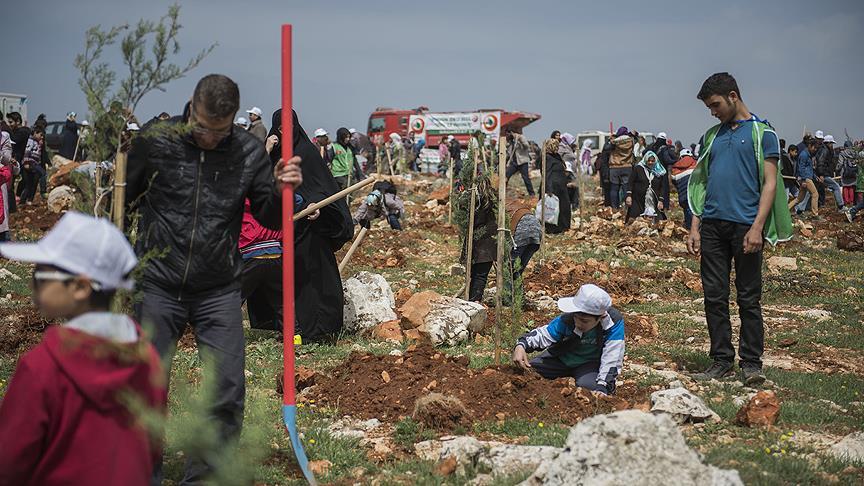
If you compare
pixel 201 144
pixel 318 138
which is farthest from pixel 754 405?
pixel 318 138

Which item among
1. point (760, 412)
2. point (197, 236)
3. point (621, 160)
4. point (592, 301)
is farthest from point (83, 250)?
point (621, 160)

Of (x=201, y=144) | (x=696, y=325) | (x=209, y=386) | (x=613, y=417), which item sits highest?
(x=201, y=144)

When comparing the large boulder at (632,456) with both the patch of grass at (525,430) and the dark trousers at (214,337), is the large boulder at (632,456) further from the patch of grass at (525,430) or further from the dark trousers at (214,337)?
the dark trousers at (214,337)

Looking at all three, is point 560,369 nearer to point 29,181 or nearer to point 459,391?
point 459,391

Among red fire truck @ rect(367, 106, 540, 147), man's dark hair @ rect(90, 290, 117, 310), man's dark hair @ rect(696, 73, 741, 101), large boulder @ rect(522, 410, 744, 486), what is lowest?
large boulder @ rect(522, 410, 744, 486)

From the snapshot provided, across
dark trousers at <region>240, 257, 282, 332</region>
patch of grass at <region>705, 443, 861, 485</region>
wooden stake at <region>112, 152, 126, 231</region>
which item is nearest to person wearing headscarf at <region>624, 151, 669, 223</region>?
dark trousers at <region>240, 257, 282, 332</region>

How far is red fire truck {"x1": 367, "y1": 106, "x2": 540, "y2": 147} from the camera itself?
39.2m

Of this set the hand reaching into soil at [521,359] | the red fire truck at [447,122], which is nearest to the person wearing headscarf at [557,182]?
the hand reaching into soil at [521,359]

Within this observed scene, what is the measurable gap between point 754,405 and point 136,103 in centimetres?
383

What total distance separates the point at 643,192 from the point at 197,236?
48.6 ft

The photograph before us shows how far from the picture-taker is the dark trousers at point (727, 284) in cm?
603

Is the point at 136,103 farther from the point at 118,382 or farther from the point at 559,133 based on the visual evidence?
the point at 559,133

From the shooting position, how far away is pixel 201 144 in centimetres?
371

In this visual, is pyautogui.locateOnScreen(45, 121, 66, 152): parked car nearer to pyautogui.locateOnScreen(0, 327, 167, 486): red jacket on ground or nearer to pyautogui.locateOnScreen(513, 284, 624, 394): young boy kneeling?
pyautogui.locateOnScreen(513, 284, 624, 394): young boy kneeling
